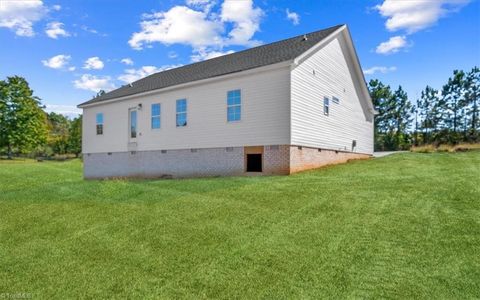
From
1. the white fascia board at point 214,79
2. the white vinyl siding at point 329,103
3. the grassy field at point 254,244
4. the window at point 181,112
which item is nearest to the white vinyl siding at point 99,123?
the white fascia board at point 214,79

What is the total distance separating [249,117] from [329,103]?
470 cm

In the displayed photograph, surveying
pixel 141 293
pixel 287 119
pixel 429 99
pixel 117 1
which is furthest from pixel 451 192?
pixel 429 99

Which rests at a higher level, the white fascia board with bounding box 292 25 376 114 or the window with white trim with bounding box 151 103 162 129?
the white fascia board with bounding box 292 25 376 114

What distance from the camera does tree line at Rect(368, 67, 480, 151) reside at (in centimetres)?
3666

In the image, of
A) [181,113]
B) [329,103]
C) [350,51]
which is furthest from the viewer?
[350,51]

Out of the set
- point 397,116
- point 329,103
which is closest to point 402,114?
point 397,116

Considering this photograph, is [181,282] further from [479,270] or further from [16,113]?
[16,113]

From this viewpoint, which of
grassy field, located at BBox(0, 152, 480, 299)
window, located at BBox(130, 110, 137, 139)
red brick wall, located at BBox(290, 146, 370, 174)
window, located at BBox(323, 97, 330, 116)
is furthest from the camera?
window, located at BBox(130, 110, 137, 139)

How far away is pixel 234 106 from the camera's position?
13625 millimetres

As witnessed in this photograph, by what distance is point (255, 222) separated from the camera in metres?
6.19

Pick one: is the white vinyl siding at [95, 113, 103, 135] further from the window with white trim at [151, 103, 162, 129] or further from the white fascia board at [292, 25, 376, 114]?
Result: the white fascia board at [292, 25, 376, 114]

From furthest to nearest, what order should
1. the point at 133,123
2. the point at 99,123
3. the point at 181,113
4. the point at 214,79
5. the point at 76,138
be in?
the point at 76,138 → the point at 99,123 → the point at 133,123 → the point at 181,113 → the point at 214,79

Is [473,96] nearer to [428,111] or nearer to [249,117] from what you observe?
[428,111]

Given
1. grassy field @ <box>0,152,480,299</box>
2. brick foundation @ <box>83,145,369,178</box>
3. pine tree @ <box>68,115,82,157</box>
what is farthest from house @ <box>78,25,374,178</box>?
pine tree @ <box>68,115,82,157</box>
